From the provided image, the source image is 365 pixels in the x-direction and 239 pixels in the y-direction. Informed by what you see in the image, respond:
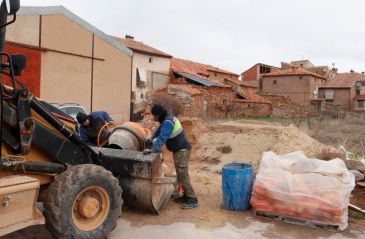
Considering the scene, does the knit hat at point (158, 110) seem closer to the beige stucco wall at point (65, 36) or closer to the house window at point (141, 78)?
the beige stucco wall at point (65, 36)

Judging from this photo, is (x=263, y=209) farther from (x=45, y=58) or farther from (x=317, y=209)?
(x=45, y=58)

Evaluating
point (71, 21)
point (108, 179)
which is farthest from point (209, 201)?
point (71, 21)

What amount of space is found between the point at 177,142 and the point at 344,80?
52.7 m

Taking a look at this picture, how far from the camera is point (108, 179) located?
15.4 ft

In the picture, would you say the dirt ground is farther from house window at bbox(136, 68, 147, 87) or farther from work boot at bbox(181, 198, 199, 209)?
house window at bbox(136, 68, 147, 87)

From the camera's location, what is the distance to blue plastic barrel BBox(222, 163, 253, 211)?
604 cm

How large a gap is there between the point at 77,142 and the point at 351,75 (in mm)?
56032

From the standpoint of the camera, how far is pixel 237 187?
6.07 metres

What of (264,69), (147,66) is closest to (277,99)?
(147,66)

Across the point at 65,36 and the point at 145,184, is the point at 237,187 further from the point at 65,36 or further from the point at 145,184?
the point at 65,36

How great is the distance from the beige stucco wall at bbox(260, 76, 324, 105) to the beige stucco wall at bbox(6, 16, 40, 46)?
37.4m

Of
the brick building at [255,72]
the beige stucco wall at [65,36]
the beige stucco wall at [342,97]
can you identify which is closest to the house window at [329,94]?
the beige stucco wall at [342,97]

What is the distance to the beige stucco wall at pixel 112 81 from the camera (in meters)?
21.3

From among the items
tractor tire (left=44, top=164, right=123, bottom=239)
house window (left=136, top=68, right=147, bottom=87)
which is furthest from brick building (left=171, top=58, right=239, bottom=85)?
tractor tire (left=44, top=164, right=123, bottom=239)
